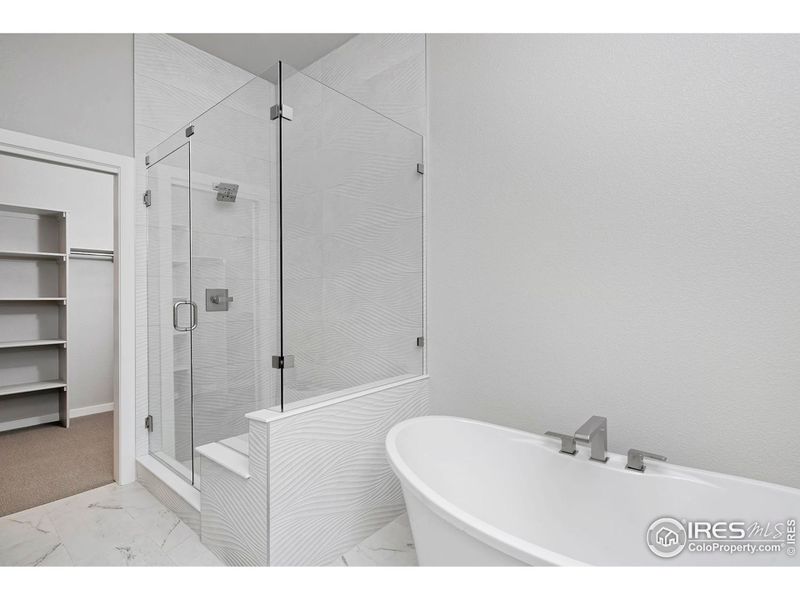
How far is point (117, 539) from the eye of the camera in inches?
73.4

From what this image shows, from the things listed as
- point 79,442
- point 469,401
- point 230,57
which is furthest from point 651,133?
point 79,442

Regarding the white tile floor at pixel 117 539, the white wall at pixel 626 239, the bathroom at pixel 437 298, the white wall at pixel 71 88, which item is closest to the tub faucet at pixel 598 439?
the bathroom at pixel 437 298

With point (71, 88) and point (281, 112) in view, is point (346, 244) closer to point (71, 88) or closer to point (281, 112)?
point (281, 112)

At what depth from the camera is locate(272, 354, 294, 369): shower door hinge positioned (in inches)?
64.5

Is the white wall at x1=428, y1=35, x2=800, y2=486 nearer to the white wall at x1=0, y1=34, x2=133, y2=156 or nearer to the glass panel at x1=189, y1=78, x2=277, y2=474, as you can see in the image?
the glass panel at x1=189, y1=78, x2=277, y2=474

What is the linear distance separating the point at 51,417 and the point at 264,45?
11.9 feet

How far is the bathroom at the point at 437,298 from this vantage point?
1.35 metres

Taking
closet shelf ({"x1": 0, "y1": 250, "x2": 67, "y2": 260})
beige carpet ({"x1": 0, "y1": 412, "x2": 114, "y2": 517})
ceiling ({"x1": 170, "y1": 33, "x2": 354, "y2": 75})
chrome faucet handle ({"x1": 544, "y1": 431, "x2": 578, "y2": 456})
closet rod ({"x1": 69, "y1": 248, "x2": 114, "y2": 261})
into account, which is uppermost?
ceiling ({"x1": 170, "y1": 33, "x2": 354, "y2": 75})

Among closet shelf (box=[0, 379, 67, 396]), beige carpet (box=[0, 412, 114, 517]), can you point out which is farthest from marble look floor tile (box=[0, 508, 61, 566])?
closet shelf (box=[0, 379, 67, 396])

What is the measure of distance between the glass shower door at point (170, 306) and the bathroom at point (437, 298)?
22mm

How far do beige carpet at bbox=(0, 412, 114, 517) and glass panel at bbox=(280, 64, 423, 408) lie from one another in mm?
1772

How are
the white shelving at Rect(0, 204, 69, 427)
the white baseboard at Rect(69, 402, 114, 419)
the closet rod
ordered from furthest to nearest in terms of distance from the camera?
the white baseboard at Rect(69, 402, 114, 419) < the closet rod < the white shelving at Rect(0, 204, 69, 427)

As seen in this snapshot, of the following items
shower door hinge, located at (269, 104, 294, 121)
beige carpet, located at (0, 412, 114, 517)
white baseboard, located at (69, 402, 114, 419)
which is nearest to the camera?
shower door hinge, located at (269, 104, 294, 121)
